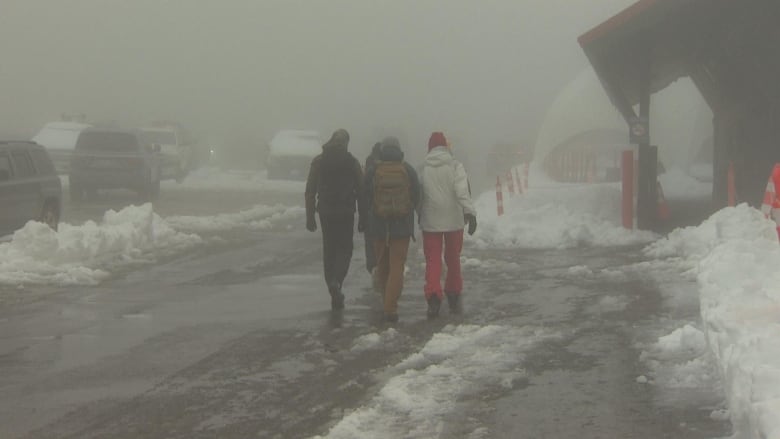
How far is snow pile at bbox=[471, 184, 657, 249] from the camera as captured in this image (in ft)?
58.4

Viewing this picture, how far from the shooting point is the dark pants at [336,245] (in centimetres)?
1152

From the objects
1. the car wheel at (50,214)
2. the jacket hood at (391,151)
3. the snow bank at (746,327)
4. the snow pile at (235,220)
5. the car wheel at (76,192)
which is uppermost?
the jacket hood at (391,151)

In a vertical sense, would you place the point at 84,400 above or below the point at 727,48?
below

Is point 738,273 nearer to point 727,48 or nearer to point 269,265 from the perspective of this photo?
point 269,265

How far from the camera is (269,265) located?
1592cm

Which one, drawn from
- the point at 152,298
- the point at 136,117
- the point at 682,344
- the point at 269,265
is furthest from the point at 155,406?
the point at 136,117

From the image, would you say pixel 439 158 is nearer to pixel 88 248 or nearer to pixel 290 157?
pixel 88 248

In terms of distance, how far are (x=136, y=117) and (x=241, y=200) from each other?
4374cm

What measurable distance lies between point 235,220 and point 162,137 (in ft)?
57.7

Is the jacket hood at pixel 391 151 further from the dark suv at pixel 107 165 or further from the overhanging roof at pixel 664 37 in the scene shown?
the dark suv at pixel 107 165

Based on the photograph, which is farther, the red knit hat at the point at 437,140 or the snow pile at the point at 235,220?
the snow pile at the point at 235,220

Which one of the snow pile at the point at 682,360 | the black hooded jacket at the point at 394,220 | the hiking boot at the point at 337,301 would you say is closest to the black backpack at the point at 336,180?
the black hooded jacket at the point at 394,220

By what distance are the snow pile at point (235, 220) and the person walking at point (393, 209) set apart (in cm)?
1086

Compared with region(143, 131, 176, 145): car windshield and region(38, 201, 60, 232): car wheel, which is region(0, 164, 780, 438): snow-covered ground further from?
region(143, 131, 176, 145): car windshield
